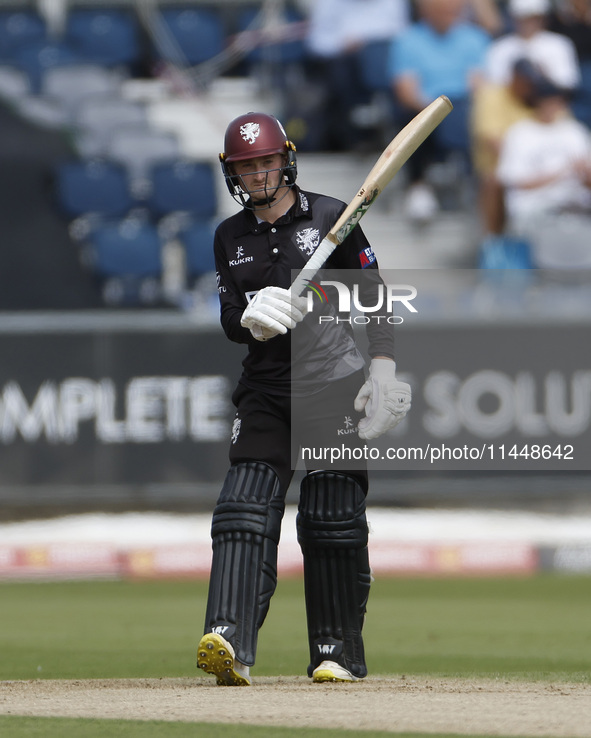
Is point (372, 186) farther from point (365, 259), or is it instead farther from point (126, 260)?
point (126, 260)

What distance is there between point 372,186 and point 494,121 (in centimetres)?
710

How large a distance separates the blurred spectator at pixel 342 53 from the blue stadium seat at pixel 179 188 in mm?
1286

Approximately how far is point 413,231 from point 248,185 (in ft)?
25.8

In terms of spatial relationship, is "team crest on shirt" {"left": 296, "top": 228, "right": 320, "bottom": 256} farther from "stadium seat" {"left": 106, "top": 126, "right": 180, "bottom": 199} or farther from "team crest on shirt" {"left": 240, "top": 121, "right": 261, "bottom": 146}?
"stadium seat" {"left": 106, "top": 126, "right": 180, "bottom": 199}

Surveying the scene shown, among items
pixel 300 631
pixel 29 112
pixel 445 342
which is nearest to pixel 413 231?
pixel 445 342

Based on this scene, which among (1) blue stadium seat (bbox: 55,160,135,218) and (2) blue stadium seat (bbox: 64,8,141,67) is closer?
(1) blue stadium seat (bbox: 55,160,135,218)

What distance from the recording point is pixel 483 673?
16.9 ft

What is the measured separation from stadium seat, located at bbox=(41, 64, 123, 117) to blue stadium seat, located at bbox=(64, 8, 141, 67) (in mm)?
408

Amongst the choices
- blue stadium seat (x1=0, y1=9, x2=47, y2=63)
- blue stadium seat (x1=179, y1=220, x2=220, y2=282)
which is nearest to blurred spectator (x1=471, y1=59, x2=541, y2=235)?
blue stadium seat (x1=179, y1=220, x2=220, y2=282)

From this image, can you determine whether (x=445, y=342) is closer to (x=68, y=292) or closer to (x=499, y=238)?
(x=499, y=238)

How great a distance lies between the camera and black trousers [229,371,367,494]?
4531 millimetres

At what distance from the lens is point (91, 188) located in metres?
11.6

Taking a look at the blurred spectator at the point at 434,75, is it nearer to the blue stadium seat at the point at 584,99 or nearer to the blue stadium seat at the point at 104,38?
the blue stadium seat at the point at 584,99

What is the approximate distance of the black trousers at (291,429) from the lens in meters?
4.53
